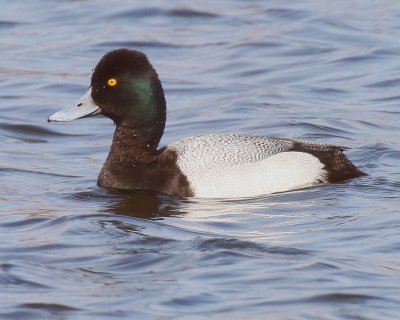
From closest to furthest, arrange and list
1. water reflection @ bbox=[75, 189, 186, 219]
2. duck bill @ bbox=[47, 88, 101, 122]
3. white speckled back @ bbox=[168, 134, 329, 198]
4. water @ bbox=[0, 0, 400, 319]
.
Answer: water @ bbox=[0, 0, 400, 319]
water reflection @ bbox=[75, 189, 186, 219]
white speckled back @ bbox=[168, 134, 329, 198]
duck bill @ bbox=[47, 88, 101, 122]

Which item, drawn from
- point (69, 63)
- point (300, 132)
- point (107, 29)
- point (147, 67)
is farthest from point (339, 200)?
point (107, 29)

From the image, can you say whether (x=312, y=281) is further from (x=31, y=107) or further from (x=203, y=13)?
(x=203, y=13)

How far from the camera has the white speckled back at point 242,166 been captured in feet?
33.3

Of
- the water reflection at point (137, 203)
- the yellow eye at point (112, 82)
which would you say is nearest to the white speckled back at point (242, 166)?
the water reflection at point (137, 203)

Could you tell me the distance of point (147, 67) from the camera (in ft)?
34.9

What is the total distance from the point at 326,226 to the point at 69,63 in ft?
26.8

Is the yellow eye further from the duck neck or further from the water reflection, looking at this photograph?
the water reflection

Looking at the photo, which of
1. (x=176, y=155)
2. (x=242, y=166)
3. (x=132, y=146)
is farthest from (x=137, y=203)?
(x=242, y=166)

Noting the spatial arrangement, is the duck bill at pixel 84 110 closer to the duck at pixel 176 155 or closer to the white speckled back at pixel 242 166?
the duck at pixel 176 155

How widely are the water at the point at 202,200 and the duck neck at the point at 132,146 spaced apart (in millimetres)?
363

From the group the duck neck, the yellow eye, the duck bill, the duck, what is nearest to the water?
the duck

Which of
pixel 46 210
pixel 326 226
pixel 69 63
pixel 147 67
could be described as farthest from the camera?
pixel 69 63

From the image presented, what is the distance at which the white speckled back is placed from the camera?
10164mm

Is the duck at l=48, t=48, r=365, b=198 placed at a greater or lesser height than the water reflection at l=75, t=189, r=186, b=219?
greater
